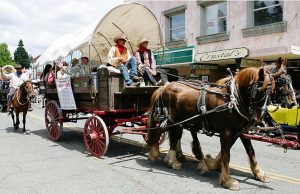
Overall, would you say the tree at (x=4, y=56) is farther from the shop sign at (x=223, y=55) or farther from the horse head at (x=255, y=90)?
the horse head at (x=255, y=90)

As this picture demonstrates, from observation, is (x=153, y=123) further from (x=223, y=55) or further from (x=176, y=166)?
(x=223, y=55)

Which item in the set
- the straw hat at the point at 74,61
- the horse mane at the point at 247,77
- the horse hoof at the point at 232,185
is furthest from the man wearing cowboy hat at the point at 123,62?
the horse hoof at the point at 232,185

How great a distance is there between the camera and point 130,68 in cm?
807

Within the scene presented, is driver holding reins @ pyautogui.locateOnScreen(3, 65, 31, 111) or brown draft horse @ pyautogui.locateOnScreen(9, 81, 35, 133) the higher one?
driver holding reins @ pyautogui.locateOnScreen(3, 65, 31, 111)

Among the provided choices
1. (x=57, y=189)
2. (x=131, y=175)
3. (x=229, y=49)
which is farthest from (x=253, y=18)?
(x=57, y=189)

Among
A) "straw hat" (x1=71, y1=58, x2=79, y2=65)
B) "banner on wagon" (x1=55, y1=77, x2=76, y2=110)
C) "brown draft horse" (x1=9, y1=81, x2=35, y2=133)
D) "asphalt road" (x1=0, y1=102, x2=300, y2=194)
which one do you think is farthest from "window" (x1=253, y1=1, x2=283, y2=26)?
"banner on wagon" (x1=55, y1=77, x2=76, y2=110)

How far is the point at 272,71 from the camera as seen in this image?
5.48 metres

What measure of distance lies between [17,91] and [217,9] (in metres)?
11.4

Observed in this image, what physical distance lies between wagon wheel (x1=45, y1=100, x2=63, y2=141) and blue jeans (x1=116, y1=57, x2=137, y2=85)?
2508 millimetres

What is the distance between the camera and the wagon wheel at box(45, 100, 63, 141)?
961 centimetres

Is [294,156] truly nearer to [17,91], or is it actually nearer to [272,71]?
[272,71]

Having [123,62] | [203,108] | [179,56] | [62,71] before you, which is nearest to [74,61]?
[62,71]

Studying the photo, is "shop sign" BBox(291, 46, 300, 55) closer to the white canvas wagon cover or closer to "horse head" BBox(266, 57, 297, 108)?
the white canvas wagon cover

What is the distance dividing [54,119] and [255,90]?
5908 mm
